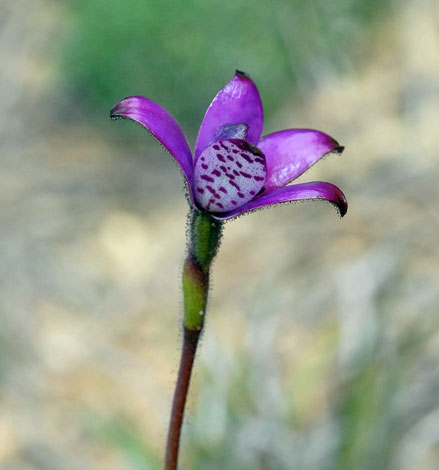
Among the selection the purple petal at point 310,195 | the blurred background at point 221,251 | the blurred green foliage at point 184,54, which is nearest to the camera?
the purple petal at point 310,195

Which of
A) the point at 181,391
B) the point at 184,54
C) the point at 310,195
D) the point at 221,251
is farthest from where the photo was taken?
the point at 184,54

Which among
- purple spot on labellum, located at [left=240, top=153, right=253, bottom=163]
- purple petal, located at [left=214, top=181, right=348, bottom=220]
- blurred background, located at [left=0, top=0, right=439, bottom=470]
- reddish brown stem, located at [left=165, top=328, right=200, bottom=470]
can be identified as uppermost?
blurred background, located at [left=0, top=0, right=439, bottom=470]

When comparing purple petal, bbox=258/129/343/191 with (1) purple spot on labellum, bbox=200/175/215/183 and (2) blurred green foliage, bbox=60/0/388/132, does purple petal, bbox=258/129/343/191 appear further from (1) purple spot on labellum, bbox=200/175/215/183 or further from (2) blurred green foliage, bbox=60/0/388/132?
(2) blurred green foliage, bbox=60/0/388/132

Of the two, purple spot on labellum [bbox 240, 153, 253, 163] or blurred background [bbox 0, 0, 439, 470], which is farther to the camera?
blurred background [bbox 0, 0, 439, 470]

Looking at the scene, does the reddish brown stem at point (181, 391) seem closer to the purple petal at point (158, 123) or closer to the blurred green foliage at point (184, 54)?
the purple petal at point (158, 123)

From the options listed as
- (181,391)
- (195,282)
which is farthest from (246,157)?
(181,391)

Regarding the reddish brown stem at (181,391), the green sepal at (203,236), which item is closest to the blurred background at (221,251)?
the reddish brown stem at (181,391)

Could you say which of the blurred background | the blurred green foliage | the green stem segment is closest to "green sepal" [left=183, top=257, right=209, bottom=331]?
the green stem segment

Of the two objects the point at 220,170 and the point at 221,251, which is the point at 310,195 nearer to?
the point at 220,170
